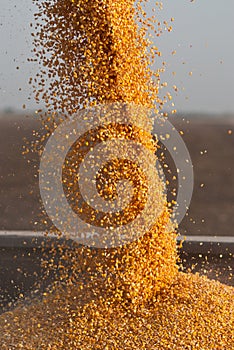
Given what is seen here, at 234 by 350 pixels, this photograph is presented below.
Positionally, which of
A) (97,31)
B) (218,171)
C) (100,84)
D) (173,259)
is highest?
(97,31)

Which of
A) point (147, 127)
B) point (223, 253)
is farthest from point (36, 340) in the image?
point (223, 253)

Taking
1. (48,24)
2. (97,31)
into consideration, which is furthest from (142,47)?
(48,24)

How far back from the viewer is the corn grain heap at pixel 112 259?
1850mm

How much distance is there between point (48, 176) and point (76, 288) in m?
0.41

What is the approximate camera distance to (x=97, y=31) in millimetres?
1927

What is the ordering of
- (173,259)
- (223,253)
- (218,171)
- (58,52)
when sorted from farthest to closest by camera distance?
(218,171) → (223,253) → (173,259) → (58,52)

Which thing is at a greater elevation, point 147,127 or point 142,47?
point 142,47

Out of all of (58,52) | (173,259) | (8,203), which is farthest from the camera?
(8,203)

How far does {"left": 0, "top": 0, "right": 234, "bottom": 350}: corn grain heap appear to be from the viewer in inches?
72.8

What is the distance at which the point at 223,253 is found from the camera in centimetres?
279

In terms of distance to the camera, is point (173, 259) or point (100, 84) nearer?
point (100, 84)

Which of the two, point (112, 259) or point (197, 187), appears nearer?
point (112, 259)

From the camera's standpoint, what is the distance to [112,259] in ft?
6.55

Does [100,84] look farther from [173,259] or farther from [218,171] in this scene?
[218,171]
